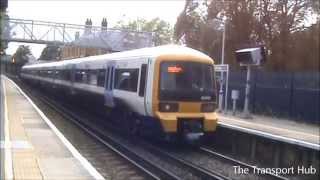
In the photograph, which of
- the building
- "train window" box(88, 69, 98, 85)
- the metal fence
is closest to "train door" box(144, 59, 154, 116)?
"train window" box(88, 69, 98, 85)

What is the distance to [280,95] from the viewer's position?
27.0 metres

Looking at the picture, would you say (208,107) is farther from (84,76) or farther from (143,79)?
(84,76)

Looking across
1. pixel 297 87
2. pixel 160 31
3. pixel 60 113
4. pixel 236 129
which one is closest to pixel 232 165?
pixel 236 129

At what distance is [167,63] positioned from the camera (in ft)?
50.6

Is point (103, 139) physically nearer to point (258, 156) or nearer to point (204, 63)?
point (204, 63)

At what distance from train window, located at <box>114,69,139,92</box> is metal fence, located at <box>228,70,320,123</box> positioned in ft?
22.2

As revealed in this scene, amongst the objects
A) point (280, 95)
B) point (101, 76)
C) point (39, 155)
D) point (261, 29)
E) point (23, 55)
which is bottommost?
point (39, 155)

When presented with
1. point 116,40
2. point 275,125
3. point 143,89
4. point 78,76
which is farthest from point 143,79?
point 116,40

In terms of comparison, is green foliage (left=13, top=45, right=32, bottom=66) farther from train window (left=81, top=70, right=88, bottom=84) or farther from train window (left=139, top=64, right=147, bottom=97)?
train window (left=139, top=64, right=147, bottom=97)

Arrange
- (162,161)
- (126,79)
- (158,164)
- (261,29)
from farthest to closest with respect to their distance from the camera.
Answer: (261,29) < (126,79) < (162,161) < (158,164)

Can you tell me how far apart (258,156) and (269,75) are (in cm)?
1306

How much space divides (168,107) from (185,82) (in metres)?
0.82

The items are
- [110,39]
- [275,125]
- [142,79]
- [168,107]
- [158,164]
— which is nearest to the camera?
[158,164]

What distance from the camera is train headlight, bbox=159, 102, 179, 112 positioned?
49.8 ft
